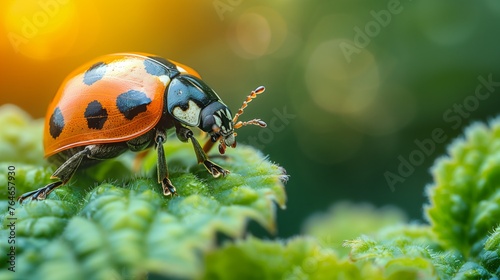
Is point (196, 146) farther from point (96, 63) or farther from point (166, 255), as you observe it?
point (166, 255)

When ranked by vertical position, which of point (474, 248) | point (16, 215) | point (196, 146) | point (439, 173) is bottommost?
point (16, 215)

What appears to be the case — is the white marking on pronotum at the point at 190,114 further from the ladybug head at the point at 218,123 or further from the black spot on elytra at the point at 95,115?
the black spot on elytra at the point at 95,115

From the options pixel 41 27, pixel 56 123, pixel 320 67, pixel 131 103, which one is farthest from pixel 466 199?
pixel 41 27

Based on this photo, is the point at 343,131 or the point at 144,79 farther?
the point at 343,131

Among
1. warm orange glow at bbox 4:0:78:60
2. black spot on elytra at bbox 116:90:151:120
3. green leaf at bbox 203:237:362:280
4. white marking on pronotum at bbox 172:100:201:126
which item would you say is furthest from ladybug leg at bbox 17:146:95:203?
warm orange glow at bbox 4:0:78:60


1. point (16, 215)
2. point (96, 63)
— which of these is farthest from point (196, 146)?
point (16, 215)

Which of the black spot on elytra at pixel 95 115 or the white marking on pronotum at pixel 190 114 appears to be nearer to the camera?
the black spot on elytra at pixel 95 115

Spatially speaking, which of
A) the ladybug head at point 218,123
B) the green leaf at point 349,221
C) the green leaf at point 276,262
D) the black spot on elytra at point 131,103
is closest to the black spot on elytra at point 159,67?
the black spot on elytra at point 131,103
